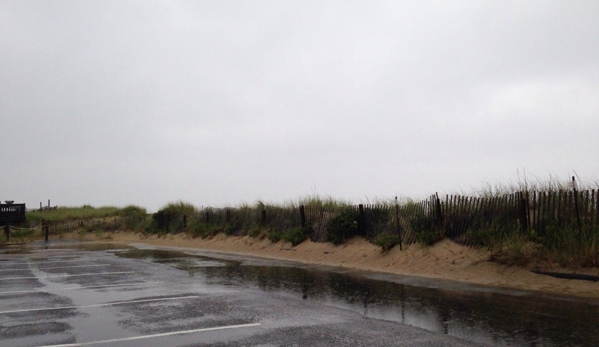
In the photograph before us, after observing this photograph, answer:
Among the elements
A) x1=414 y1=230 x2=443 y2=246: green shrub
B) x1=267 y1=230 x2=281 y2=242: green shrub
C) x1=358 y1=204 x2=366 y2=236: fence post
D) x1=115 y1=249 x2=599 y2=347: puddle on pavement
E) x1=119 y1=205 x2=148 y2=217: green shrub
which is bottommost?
x1=115 y1=249 x2=599 y2=347: puddle on pavement

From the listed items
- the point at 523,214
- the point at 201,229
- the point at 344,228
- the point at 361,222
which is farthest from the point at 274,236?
the point at 523,214

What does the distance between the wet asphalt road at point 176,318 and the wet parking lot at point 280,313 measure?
0.02 meters

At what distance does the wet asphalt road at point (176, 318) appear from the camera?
7.41 metres

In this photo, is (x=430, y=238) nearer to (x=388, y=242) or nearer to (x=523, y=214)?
(x=388, y=242)

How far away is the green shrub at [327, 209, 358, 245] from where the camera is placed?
2172cm

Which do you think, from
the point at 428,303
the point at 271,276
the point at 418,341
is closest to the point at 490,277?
the point at 428,303

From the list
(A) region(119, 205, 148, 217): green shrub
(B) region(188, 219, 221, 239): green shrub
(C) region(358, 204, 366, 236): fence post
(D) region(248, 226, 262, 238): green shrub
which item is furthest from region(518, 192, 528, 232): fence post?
(A) region(119, 205, 148, 217): green shrub

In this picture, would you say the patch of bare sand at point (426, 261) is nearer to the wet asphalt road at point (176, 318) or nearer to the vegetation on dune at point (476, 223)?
the vegetation on dune at point (476, 223)

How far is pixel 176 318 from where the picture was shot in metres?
9.00

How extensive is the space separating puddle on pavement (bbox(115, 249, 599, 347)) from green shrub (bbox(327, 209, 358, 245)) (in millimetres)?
5678

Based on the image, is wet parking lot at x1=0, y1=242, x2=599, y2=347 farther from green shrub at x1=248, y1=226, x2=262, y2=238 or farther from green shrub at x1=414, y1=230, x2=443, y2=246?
green shrub at x1=248, y1=226, x2=262, y2=238

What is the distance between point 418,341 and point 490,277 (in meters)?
7.31

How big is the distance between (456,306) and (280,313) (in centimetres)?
344

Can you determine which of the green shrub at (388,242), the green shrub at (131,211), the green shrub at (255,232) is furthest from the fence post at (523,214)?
the green shrub at (131,211)
